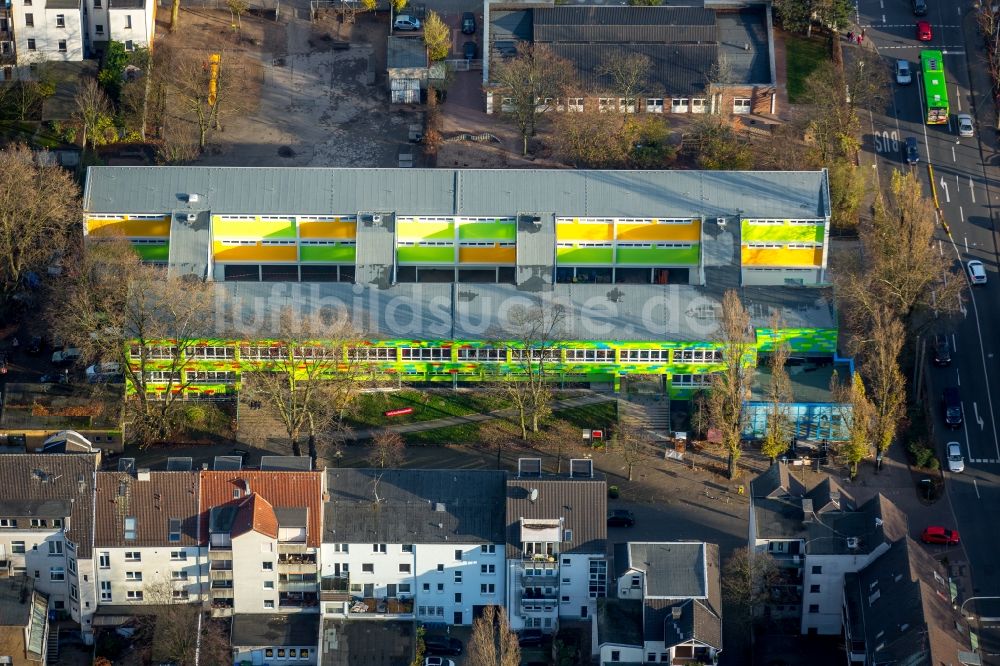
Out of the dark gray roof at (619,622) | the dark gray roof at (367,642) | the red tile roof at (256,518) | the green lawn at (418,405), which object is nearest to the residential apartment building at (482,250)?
the green lawn at (418,405)

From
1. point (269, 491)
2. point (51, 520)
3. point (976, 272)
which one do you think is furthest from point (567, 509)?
point (976, 272)

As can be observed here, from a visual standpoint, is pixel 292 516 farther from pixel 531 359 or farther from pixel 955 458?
pixel 955 458

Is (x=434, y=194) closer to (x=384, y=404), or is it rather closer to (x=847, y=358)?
(x=384, y=404)

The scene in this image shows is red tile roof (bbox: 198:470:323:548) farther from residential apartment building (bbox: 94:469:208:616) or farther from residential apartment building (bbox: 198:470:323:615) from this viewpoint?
residential apartment building (bbox: 94:469:208:616)

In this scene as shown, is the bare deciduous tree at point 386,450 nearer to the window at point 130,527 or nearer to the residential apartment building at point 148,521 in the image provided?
the residential apartment building at point 148,521

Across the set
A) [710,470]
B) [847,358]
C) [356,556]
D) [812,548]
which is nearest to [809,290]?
[847,358]

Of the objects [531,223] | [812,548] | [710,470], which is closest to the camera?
[812,548]

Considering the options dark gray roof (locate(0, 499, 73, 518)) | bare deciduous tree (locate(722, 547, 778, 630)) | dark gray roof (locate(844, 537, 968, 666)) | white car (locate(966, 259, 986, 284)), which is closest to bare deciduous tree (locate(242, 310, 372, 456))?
dark gray roof (locate(0, 499, 73, 518))

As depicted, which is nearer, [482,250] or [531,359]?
[531,359]
